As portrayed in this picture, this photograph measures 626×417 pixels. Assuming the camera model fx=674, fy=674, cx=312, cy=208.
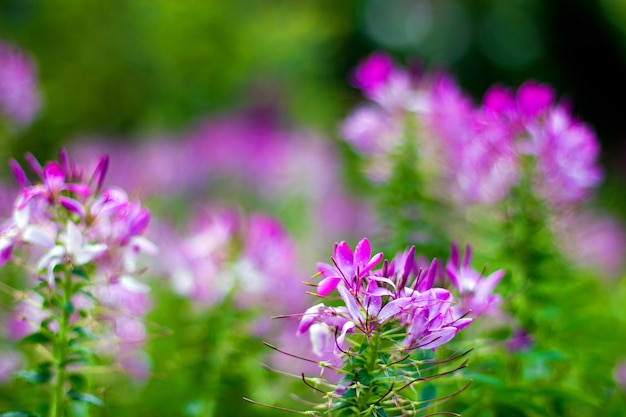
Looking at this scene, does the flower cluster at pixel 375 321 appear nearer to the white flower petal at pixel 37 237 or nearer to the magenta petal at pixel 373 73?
the white flower petal at pixel 37 237

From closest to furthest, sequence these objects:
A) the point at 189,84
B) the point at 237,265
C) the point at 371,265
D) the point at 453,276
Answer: the point at 371,265 → the point at 453,276 → the point at 237,265 → the point at 189,84

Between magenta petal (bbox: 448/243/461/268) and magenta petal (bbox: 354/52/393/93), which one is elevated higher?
magenta petal (bbox: 354/52/393/93)

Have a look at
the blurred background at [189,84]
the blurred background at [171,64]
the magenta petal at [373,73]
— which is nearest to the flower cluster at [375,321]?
the magenta petal at [373,73]

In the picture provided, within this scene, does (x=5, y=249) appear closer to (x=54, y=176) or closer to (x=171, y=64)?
(x=54, y=176)

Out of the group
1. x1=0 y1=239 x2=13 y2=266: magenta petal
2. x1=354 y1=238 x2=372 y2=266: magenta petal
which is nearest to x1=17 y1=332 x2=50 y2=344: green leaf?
x1=0 y1=239 x2=13 y2=266: magenta petal

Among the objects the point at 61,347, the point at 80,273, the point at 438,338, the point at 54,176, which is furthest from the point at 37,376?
the point at 438,338

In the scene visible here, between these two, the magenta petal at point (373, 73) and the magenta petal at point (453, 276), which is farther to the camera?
the magenta petal at point (373, 73)

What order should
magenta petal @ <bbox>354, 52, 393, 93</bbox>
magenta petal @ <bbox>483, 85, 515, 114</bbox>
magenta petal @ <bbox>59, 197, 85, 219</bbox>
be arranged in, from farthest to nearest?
magenta petal @ <bbox>354, 52, 393, 93</bbox>
magenta petal @ <bbox>483, 85, 515, 114</bbox>
magenta petal @ <bbox>59, 197, 85, 219</bbox>

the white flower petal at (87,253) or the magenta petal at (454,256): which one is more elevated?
the magenta petal at (454,256)

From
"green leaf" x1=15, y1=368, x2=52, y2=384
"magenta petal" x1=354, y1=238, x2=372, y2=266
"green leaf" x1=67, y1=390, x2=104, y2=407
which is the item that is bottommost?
"green leaf" x1=67, y1=390, x2=104, y2=407

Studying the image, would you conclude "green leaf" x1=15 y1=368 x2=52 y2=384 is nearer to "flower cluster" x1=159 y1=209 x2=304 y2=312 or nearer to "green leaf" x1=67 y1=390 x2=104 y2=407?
"green leaf" x1=67 y1=390 x2=104 y2=407
